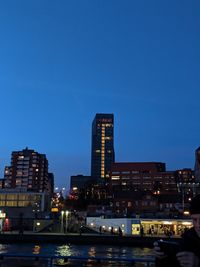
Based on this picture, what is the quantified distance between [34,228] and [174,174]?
101901 mm

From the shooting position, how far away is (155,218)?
7862 cm

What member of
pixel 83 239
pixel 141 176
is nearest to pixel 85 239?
pixel 83 239

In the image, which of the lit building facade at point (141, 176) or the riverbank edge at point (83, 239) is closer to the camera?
the riverbank edge at point (83, 239)

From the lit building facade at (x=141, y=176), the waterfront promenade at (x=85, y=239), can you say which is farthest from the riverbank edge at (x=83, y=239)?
the lit building facade at (x=141, y=176)

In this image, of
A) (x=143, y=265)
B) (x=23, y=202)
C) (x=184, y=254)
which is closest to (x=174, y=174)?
(x=23, y=202)

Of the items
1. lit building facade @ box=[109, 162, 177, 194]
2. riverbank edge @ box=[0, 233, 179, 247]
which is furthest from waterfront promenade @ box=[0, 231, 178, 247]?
lit building facade @ box=[109, 162, 177, 194]

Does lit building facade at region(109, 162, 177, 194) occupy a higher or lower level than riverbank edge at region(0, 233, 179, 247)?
higher

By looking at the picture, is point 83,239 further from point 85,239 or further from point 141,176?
point 141,176

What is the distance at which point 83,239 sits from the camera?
217ft

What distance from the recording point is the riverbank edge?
63.8m

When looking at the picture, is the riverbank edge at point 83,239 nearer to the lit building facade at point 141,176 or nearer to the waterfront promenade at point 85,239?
the waterfront promenade at point 85,239

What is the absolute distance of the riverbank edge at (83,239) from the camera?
63812 mm

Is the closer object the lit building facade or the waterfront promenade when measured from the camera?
the waterfront promenade

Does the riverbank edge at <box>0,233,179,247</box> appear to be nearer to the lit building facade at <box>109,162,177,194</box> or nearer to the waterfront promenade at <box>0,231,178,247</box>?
the waterfront promenade at <box>0,231,178,247</box>
